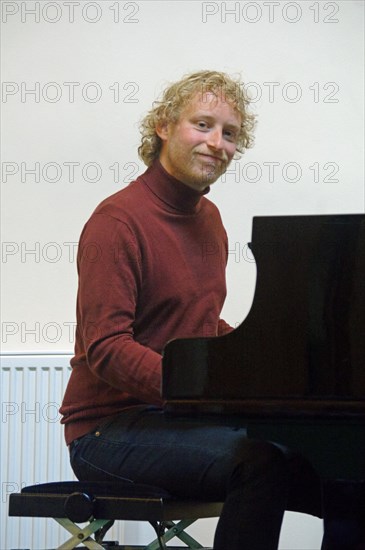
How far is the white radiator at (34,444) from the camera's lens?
291cm

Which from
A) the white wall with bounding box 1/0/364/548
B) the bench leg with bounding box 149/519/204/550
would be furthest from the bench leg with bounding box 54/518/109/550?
the white wall with bounding box 1/0/364/548

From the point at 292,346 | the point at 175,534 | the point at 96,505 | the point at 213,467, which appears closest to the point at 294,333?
the point at 292,346

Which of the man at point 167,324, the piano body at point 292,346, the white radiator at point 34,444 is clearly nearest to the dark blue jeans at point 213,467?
the man at point 167,324

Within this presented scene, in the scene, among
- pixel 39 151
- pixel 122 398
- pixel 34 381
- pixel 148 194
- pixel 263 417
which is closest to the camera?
pixel 263 417

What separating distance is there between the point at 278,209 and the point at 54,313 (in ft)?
2.79

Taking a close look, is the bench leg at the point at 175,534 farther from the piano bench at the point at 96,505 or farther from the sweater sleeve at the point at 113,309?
the sweater sleeve at the point at 113,309

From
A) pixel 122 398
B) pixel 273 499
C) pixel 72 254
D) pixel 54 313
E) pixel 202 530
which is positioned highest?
pixel 72 254

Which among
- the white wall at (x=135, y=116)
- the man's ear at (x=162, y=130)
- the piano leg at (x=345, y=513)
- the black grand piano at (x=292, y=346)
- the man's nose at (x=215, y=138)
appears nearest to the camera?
the black grand piano at (x=292, y=346)

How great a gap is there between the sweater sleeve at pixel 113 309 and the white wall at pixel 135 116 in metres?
1.14

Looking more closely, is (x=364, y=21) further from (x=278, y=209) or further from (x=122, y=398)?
(x=122, y=398)

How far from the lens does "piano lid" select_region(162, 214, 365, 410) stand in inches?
59.9

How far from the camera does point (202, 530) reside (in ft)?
9.75

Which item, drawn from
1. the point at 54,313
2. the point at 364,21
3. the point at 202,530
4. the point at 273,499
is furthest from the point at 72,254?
the point at 273,499

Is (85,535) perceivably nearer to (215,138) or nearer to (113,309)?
(113,309)
